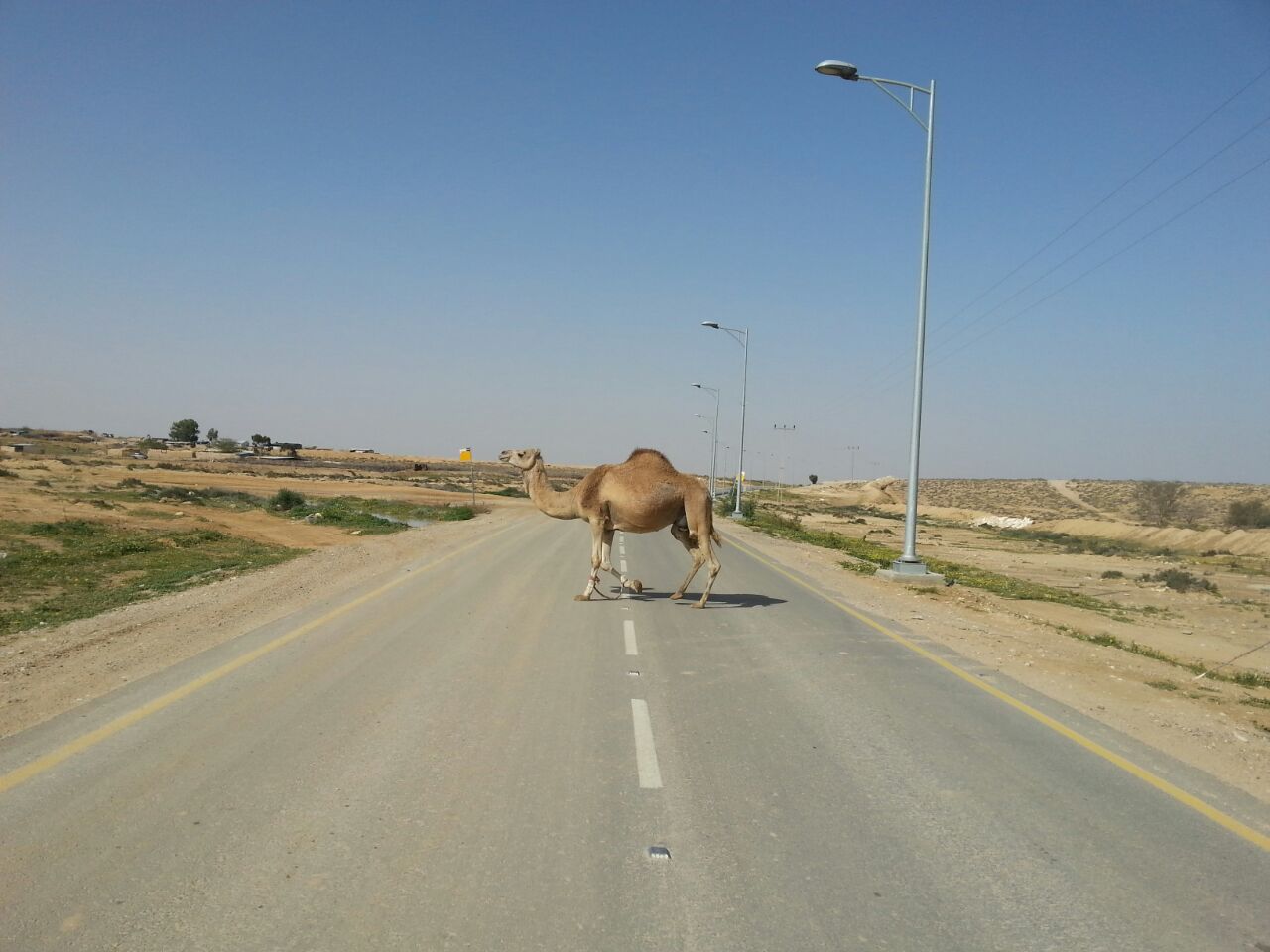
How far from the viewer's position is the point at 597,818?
5.14 meters

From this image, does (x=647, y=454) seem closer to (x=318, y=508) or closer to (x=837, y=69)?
(x=837, y=69)

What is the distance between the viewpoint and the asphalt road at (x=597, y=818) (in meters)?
3.98

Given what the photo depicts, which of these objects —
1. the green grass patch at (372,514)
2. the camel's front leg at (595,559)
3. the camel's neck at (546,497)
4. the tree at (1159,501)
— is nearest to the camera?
the camel's front leg at (595,559)

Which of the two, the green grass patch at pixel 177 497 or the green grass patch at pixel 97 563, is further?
the green grass patch at pixel 177 497

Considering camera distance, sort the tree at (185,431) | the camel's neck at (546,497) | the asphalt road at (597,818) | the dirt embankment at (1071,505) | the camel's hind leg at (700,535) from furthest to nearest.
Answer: the tree at (185,431) < the dirt embankment at (1071,505) < the camel's neck at (546,497) < the camel's hind leg at (700,535) < the asphalt road at (597,818)

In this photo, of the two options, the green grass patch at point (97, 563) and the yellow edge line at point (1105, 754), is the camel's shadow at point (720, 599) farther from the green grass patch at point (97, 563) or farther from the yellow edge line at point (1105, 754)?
the green grass patch at point (97, 563)

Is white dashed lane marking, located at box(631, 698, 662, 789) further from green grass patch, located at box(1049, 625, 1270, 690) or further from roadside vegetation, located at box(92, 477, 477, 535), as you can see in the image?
roadside vegetation, located at box(92, 477, 477, 535)

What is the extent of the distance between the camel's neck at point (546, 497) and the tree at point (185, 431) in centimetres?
18467

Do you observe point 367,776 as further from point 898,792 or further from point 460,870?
point 898,792

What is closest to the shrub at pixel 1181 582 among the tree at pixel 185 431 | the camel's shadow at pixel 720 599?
the camel's shadow at pixel 720 599

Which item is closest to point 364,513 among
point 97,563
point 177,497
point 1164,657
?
point 177,497

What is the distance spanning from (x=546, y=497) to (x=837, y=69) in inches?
436

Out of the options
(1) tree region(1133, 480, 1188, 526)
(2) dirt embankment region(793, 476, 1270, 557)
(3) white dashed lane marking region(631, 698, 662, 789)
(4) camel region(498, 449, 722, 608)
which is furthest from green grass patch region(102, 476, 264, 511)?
(1) tree region(1133, 480, 1188, 526)

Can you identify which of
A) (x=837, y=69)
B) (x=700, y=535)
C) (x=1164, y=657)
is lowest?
(x=1164, y=657)
